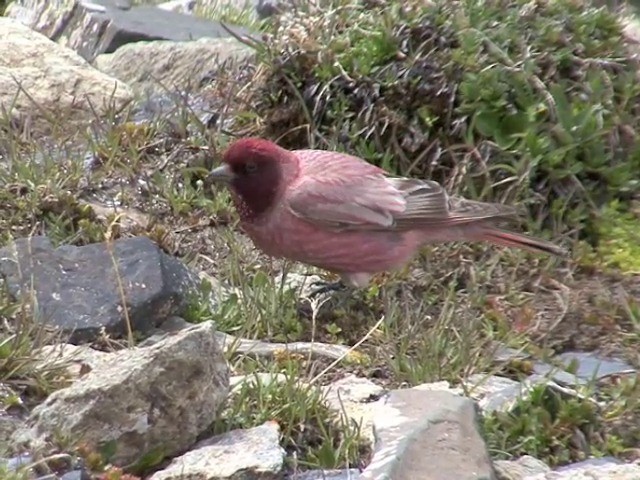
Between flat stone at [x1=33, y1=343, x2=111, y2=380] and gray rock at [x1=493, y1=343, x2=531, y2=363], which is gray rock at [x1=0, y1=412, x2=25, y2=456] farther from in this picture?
gray rock at [x1=493, y1=343, x2=531, y2=363]

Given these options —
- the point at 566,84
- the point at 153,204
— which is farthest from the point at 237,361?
the point at 566,84

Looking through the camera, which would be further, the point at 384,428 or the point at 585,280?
the point at 585,280

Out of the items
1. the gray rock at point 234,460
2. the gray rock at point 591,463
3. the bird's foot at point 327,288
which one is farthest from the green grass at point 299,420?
the bird's foot at point 327,288

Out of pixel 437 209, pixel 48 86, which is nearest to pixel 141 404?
pixel 437 209

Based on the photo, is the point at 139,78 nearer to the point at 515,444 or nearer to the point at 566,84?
the point at 566,84

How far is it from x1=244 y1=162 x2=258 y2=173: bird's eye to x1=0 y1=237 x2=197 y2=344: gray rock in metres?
0.57

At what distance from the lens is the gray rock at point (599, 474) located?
4316mm

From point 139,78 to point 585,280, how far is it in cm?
332

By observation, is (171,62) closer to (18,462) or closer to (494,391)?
(494,391)

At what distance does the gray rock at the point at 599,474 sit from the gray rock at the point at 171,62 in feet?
14.0

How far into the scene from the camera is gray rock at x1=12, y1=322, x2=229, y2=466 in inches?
169

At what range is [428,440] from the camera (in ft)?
13.6

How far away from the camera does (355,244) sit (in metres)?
6.27

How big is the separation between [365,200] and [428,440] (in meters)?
2.34
